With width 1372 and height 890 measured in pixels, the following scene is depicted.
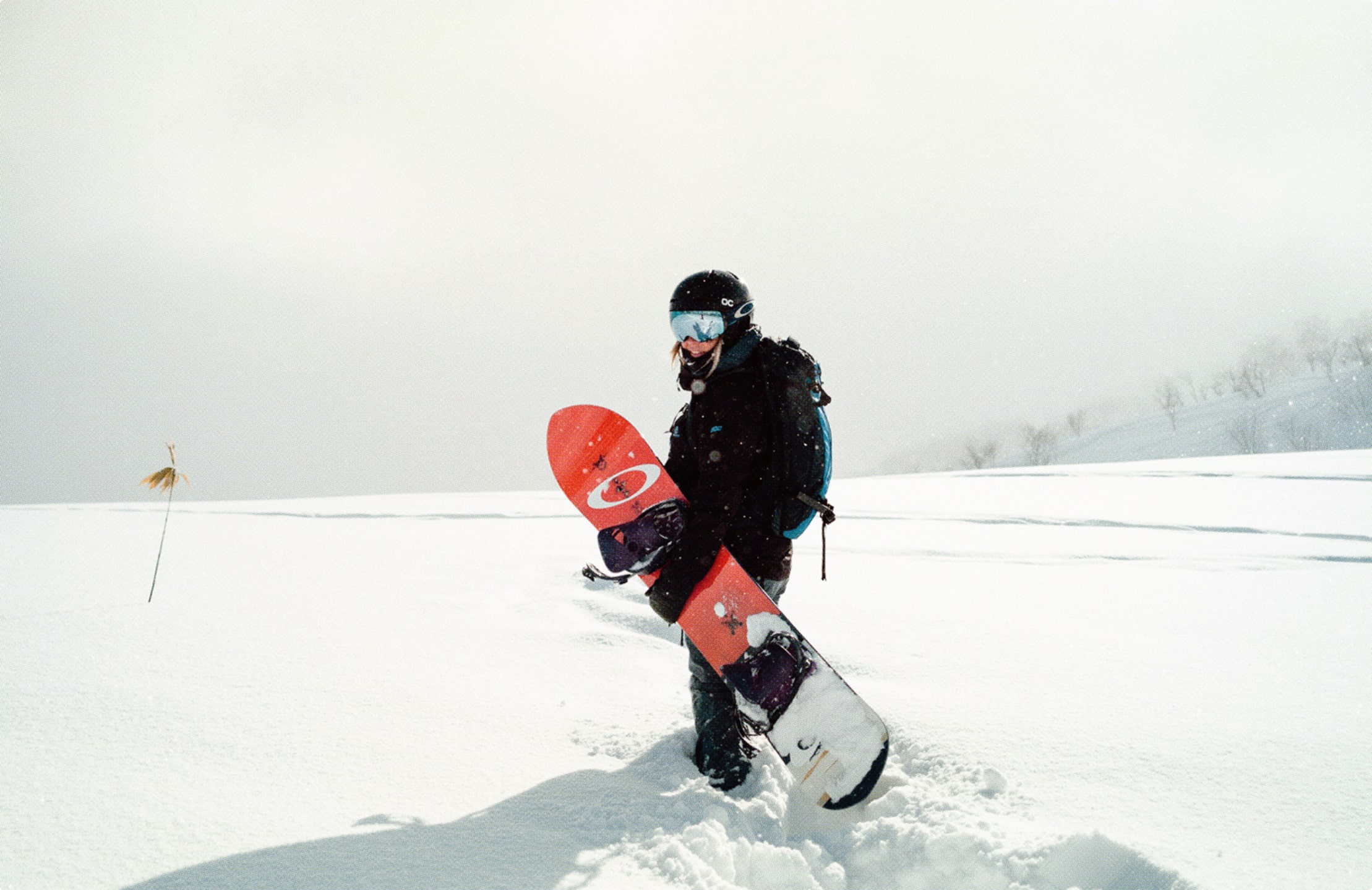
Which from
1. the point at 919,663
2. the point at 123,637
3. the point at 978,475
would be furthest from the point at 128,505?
the point at 978,475

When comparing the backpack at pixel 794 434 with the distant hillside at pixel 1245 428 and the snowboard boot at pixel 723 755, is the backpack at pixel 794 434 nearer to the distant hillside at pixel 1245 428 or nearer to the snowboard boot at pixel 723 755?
the snowboard boot at pixel 723 755

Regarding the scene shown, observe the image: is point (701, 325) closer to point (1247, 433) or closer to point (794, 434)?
point (794, 434)

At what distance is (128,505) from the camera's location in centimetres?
1205

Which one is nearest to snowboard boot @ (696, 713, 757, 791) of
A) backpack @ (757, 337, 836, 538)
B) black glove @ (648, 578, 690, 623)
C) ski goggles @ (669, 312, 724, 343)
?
black glove @ (648, 578, 690, 623)

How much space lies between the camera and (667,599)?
2.65m

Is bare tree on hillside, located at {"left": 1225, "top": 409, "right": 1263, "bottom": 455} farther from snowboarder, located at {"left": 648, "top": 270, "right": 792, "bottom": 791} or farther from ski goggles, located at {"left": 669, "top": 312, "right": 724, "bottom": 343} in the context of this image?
ski goggles, located at {"left": 669, "top": 312, "right": 724, "bottom": 343}

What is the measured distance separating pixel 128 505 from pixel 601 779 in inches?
526

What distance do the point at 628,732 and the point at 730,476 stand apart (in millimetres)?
1354

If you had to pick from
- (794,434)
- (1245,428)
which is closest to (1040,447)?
(1245,428)

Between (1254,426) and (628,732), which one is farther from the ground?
(628,732)

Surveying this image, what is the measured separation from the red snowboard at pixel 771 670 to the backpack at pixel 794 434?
14.5 inches

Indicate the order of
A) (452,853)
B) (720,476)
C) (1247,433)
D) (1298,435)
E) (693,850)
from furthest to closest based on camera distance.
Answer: (1247,433) → (1298,435) → (720,476) → (693,850) → (452,853)

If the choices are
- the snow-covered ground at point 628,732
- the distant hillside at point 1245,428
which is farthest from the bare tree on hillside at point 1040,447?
the snow-covered ground at point 628,732

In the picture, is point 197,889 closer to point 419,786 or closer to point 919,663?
point 419,786
